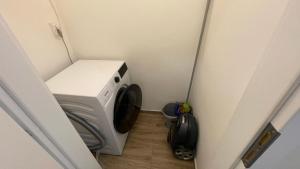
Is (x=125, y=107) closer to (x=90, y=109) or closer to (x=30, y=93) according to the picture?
(x=90, y=109)

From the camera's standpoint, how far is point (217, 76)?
890mm

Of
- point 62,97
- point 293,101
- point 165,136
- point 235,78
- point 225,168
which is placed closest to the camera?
point 293,101

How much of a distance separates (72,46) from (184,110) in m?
1.41

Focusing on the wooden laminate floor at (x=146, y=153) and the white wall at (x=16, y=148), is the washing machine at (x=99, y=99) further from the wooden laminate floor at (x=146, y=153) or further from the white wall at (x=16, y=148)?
the white wall at (x=16, y=148)

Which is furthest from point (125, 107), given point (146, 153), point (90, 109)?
point (146, 153)

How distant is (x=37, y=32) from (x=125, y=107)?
96 centimetres

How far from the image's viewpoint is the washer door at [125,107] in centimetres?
125

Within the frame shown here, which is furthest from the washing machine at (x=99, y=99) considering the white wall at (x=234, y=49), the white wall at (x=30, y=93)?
the white wall at (x=234, y=49)

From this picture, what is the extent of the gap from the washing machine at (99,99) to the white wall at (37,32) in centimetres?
15

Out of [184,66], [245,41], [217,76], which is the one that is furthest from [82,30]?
[245,41]

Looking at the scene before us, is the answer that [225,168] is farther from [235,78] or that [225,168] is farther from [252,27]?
[252,27]

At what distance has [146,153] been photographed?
155cm

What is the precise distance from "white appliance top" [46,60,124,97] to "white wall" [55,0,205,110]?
187mm

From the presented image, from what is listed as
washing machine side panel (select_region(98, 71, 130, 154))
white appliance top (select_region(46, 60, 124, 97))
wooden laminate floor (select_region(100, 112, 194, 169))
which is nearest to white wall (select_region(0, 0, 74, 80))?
white appliance top (select_region(46, 60, 124, 97))
